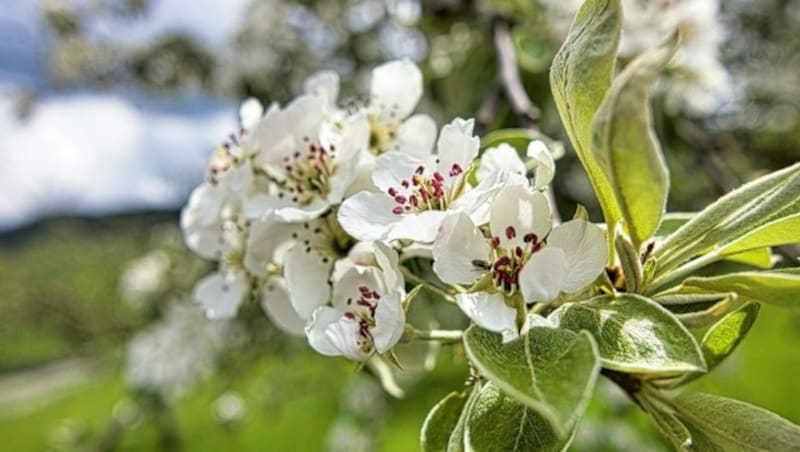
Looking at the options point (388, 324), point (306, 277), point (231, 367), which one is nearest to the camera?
point (388, 324)

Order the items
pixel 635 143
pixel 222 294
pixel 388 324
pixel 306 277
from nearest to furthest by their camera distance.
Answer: pixel 635 143 → pixel 388 324 → pixel 306 277 → pixel 222 294

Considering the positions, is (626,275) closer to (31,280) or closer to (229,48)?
(229,48)

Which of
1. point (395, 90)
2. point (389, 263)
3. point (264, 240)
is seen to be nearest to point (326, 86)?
point (395, 90)

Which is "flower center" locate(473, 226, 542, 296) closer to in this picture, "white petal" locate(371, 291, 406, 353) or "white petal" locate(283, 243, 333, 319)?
"white petal" locate(371, 291, 406, 353)

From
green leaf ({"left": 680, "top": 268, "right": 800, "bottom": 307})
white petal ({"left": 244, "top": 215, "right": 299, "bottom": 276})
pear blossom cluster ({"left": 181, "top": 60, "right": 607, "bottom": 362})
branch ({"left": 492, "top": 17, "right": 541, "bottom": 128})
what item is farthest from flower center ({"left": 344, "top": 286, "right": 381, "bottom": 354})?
branch ({"left": 492, "top": 17, "right": 541, "bottom": 128})

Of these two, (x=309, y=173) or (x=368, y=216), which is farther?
(x=309, y=173)

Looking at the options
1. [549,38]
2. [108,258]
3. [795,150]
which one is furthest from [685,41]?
[108,258]

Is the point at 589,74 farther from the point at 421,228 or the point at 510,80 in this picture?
the point at 510,80
